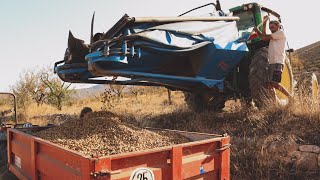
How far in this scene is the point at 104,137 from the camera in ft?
12.0

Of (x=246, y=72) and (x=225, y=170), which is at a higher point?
(x=246, y=72)

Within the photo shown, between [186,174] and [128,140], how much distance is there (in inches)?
28.9

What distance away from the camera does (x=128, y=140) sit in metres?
3.59

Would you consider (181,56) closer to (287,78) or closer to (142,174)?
(287,78)

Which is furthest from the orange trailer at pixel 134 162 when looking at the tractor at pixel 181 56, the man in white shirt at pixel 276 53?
the man in white shirt at pixel 276 53

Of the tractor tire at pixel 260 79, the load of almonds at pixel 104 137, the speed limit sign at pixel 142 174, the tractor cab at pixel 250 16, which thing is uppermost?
the tractor cab at pixel 250 16

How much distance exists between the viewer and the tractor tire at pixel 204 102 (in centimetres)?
773

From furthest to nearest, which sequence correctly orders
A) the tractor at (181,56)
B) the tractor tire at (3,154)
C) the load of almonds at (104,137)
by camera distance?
the tractor tire at (3,154) → the tractor at (181,56) → the load of almonds at (104,137)

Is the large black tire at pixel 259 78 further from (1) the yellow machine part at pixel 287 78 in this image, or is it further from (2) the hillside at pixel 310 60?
(2) the hillside at pixel 310 60

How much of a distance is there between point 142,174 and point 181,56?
347 centimetres

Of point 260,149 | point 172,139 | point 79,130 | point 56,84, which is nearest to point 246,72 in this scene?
point 260,149

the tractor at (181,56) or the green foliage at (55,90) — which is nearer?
the tractor at (181,56)

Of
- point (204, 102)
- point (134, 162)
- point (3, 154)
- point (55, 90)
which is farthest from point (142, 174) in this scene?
point (55, 90)

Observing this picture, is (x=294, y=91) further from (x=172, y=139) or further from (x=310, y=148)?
(x=172, y=139)
